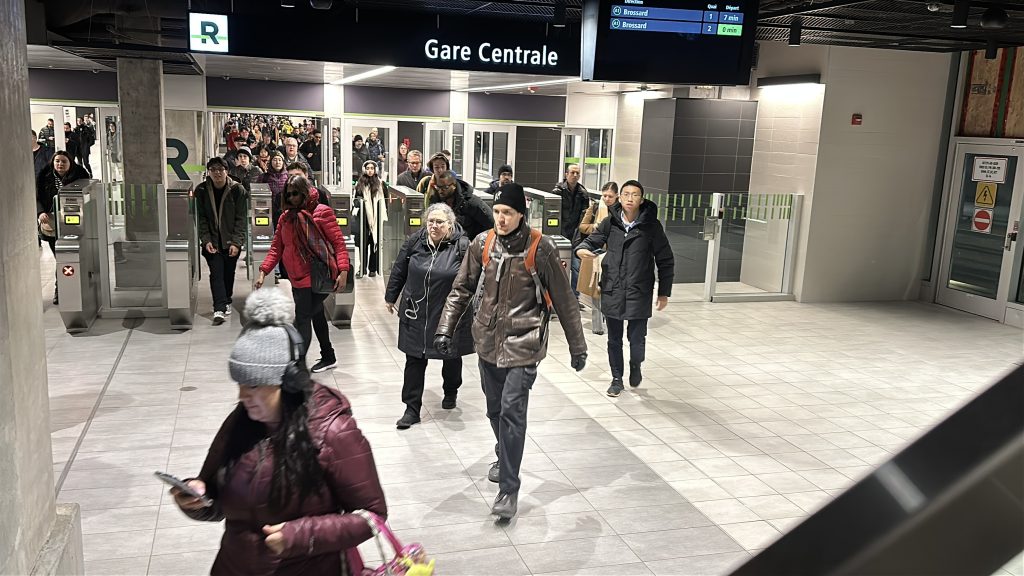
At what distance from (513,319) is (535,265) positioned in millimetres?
326

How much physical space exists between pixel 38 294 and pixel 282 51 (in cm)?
289

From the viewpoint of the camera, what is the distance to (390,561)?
2.44 meters

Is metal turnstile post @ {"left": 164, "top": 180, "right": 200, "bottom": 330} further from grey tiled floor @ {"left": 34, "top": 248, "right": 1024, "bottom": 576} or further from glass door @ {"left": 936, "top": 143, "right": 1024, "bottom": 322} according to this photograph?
glass door @ {"left": 936, "top": 143, "right": 1024, "bottom": 322}

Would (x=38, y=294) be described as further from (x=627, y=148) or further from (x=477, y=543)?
(x=627, y=148)

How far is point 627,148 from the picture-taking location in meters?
14.8

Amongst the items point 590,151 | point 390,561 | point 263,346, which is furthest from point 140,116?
point 590,151

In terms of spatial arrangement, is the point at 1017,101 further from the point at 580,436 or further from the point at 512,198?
the point at 512,198

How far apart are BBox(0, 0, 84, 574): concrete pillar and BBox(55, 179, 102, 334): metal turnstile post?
224 inches

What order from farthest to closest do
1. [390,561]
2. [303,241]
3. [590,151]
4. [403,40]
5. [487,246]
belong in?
[590,151]
[303,241]
[403,40]
[487,246]
[390,561]

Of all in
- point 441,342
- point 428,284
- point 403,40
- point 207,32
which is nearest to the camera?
point 441,342

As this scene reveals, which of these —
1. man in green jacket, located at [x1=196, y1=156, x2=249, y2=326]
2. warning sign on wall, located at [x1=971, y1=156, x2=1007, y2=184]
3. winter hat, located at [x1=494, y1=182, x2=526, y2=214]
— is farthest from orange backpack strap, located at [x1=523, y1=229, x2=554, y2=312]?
warning sign on wall, located at [x1=971, y1=156, x2=1007, y2=184]

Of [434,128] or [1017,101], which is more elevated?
[1017,101]

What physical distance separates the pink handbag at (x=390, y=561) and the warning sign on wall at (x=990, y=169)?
1094 centimetres

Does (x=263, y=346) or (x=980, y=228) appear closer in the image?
(x=263, y=346)
